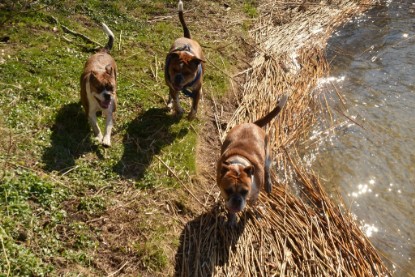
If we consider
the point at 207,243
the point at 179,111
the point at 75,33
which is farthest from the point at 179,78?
the point at 75,33

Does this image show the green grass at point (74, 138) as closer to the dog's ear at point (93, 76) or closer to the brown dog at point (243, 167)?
the dog's ear at point (93, 76)

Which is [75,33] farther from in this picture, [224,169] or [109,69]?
[224,169]

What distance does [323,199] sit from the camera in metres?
6.43

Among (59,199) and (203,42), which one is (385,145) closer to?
(203,42)

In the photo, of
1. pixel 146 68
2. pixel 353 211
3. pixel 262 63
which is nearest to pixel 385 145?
pixel 353 211

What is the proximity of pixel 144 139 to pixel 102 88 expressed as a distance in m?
1.14

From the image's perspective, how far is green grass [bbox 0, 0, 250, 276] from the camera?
467 cm

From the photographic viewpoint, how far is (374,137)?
7.94m

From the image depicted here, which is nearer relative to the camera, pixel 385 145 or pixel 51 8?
pixel 385 145

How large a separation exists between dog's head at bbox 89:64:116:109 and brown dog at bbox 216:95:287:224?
184 centimetres

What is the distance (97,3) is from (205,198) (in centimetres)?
598

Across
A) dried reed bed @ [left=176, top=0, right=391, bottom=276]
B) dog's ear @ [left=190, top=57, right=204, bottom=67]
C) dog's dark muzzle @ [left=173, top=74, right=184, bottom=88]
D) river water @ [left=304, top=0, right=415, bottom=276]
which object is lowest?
river water @ [left=304, top=0, right=415, bottom=276]

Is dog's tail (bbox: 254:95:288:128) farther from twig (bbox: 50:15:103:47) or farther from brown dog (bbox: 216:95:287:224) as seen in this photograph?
twig (bbox: 50:15:103:47)

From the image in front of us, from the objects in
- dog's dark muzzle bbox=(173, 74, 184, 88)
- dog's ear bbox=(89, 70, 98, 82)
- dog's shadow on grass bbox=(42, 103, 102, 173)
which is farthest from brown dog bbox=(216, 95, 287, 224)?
dog's ear bbox=(89, 70, 98, 82)
